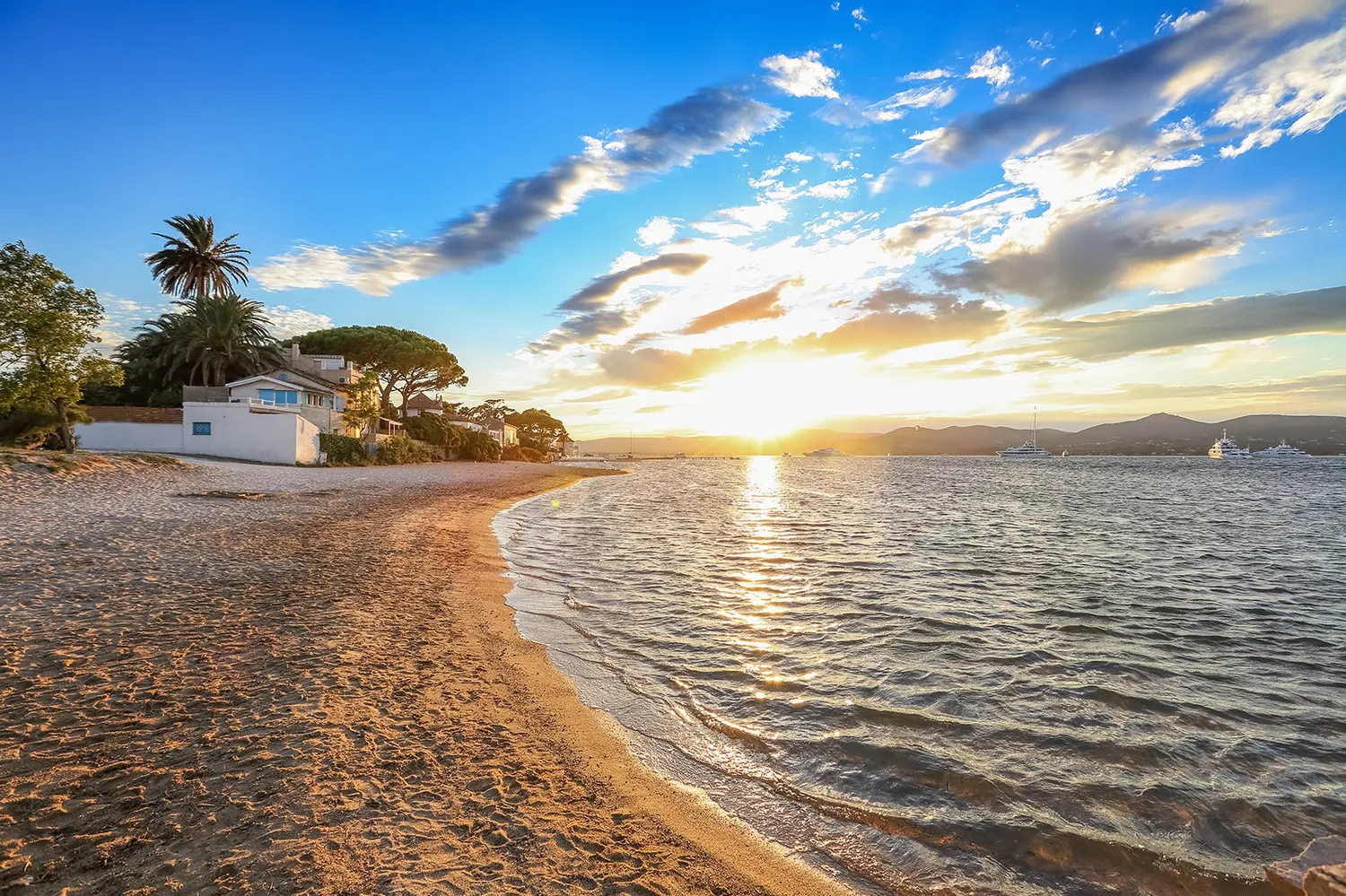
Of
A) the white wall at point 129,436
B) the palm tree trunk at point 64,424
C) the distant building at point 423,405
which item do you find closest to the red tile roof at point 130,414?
the white wall at point 129,436

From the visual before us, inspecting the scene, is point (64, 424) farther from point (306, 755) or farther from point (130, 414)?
point (306, 755)

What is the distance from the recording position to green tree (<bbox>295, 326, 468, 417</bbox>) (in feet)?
255

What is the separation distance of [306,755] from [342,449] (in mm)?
52285

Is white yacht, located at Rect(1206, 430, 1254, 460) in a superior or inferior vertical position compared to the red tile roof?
inferior

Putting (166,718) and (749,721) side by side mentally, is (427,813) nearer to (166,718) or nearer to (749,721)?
(166,718)

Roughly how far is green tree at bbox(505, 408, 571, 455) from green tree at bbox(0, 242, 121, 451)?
10882 cm

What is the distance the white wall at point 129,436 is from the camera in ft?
140

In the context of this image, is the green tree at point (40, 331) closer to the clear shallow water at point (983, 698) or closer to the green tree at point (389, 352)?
the clear shallow water at point (983, 698)

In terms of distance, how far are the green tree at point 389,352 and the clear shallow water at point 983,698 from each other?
7060 cm

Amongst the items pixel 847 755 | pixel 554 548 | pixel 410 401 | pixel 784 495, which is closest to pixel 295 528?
pixel 554 548

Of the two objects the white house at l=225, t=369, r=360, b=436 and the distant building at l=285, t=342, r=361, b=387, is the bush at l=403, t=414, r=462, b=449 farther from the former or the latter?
the white house at l=225, t=369, r=360, b=436

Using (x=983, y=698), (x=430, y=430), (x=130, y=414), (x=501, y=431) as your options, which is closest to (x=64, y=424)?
(x=130, y=414)

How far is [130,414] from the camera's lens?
43844 mm

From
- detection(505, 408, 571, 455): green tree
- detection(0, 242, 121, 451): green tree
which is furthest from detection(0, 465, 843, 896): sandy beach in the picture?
detection(505, 408, 571, 455): green tree
